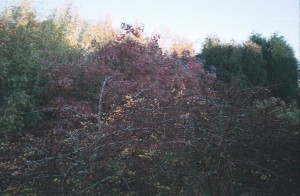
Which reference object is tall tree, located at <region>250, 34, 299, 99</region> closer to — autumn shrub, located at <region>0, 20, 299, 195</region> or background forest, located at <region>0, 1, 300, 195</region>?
background forest, located at <region>0, 1, 300, 195</region>

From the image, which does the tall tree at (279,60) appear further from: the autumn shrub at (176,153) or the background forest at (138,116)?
the autumn shrub at (176,153)

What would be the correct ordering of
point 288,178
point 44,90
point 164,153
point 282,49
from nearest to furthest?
point 288,178
point 164,153
point 44,90
point 282,49

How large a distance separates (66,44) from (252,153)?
10684 millimetres

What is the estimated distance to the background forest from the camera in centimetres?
254

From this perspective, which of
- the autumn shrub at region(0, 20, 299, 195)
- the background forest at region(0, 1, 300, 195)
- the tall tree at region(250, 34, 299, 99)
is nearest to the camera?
the autumn shrub at region(0, 20, 299, 195)

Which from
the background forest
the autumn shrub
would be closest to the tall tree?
the background forest

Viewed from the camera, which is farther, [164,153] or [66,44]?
[66,44]

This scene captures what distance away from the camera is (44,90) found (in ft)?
27.6

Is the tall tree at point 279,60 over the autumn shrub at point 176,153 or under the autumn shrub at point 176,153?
over

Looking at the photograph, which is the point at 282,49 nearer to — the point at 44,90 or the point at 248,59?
the point at 248,59

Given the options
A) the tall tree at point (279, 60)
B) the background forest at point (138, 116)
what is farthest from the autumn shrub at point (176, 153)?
the tall tree at point (279, 60)

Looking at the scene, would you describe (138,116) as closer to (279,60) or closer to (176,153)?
(176,153)

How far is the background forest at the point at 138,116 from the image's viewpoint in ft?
8.32

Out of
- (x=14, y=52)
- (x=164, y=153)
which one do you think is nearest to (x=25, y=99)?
(x=14, y=52)
